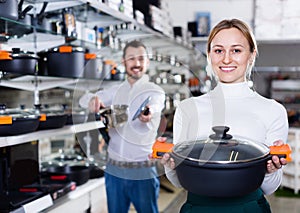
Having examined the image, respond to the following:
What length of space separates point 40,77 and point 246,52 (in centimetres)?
124

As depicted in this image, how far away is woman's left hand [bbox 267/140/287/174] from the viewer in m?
1.25

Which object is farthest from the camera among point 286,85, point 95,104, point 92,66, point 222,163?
point 286,85

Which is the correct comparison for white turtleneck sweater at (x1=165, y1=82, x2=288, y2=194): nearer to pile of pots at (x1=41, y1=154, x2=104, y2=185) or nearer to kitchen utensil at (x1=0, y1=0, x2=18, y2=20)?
kitchen utensil at (x1=0, y1=0, x2=18, y2=20)

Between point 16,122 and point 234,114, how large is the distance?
85 cm

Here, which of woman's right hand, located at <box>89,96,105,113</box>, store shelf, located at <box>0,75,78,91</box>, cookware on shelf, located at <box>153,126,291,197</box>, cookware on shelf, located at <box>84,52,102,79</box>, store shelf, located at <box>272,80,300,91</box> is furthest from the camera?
store shelf, located at <box>272,80,300,91</box>

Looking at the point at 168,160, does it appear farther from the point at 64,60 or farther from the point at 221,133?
the point at 64,60

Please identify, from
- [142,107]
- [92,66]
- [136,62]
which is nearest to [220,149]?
[142,107]

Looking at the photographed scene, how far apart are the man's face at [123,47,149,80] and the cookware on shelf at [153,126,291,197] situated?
0.54 m

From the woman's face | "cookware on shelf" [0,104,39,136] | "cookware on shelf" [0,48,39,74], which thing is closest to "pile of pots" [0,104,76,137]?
"cookware on shelf" [0,104,39,136]

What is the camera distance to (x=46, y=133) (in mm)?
2002

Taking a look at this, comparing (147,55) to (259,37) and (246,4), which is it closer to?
(259,37)

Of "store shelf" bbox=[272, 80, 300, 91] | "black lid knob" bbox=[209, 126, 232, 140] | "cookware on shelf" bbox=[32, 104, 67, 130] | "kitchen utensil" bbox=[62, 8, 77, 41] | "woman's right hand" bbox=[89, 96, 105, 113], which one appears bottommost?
"store shelf" bbox=[272, 80, 300, 91]

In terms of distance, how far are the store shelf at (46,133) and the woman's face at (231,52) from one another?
79 centimetres

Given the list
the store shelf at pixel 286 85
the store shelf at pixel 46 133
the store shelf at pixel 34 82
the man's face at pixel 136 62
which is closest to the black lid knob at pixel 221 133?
the man's face at pixel 136 62
